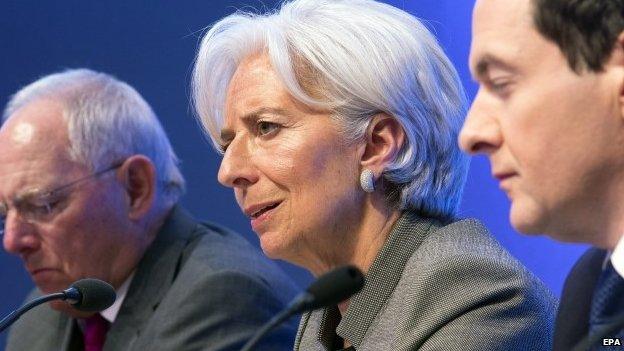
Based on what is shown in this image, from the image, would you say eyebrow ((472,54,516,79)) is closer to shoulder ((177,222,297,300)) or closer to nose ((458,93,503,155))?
nose ((458,93,503,155))

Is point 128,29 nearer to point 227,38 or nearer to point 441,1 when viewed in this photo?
point 441,1

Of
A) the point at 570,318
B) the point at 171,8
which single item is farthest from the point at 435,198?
the point at 171,8

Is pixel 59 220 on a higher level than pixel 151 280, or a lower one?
higher

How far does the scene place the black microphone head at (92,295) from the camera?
73.6 inches

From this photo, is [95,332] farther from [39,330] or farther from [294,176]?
[294,176]

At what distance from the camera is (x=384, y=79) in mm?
1950

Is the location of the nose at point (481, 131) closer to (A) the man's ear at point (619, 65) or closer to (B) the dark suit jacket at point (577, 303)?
(A) the man's ear at point (619, 65)

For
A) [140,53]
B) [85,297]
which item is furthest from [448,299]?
[140,53]

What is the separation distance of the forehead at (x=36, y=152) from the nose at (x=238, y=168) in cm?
86

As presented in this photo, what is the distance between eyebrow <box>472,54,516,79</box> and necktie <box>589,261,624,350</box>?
0.97 feet

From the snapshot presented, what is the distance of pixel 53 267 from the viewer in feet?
8.86

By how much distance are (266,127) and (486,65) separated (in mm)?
749

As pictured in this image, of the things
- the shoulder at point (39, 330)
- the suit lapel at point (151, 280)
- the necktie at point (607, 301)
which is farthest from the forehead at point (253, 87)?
the shoulder at point (39, 330)

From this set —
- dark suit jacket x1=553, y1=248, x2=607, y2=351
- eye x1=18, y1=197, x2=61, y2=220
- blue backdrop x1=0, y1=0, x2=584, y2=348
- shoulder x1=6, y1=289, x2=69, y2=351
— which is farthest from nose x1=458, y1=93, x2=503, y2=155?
blue backdrop x1=0, y1=0, x2=584, y2=348
